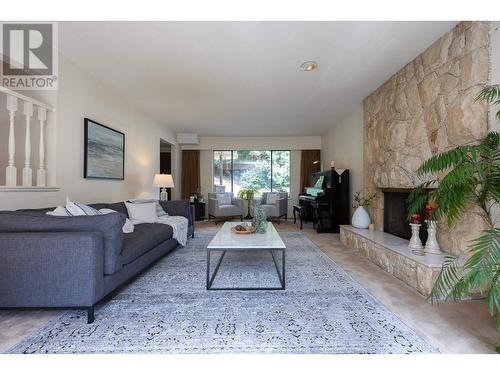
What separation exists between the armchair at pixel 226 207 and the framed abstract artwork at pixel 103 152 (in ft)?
8.51

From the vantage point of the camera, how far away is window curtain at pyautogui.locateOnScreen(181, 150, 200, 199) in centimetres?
649

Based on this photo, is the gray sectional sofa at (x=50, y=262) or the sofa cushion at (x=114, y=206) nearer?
the gray sectional sofa at (x=50, y=262)

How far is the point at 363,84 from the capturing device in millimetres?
3086

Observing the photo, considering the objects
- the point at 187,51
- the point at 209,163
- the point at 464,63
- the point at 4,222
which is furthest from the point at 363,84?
the point at 209,163

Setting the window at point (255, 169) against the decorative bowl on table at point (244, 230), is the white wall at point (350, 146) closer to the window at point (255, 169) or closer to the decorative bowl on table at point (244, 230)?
the window at point (255, 169)

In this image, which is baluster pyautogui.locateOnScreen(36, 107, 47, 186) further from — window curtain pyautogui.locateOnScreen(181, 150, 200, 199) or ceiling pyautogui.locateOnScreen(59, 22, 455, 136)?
window curtain pyautogui.locateOnScreen(181, 150, 200, 199)

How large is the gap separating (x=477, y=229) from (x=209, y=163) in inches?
230

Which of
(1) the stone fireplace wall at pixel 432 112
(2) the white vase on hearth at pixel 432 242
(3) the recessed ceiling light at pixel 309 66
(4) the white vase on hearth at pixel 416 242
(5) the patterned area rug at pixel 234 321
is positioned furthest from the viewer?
(3) the recessed ceiling light at pixel 309 66

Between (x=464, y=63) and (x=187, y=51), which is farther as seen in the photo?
(x=187, y=51)

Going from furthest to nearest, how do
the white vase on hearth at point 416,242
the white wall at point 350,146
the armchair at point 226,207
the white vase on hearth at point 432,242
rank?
the armchair at point 226,207 → the white wall at point 350,146 → the white vase on hearth at point 416,242 → the white vase on hearth at point 432,242

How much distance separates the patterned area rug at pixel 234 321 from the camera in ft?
4.19

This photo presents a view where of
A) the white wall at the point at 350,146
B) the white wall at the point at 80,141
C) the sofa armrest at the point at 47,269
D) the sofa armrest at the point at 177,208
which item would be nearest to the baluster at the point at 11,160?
the white wall at the point at 80,141

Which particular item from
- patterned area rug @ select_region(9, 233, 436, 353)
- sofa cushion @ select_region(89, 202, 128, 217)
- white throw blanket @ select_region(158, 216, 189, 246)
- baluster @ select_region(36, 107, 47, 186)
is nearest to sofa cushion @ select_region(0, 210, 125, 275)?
patterned area rug @ select_region(9, 233, 436, 353)
